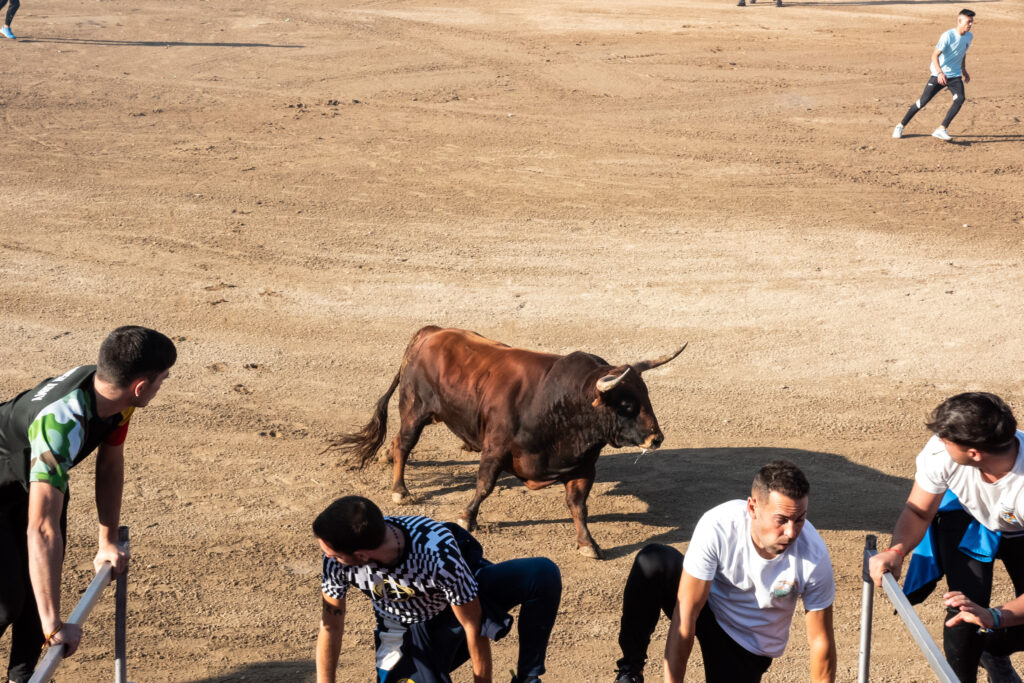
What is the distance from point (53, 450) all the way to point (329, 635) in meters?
1.46

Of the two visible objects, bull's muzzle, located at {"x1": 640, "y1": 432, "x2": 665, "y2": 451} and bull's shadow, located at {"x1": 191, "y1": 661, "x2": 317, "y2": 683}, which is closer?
bull's shadow, located at {"x1": 191, "y1": 661, "x2": 317, "y2": 683}

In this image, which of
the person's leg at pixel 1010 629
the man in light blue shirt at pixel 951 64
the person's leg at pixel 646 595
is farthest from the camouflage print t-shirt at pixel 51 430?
the man in light blue shirt at pixel 951 64

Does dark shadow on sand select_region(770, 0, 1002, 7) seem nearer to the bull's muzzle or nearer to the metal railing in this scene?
the bull's muzzle

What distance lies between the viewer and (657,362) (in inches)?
296

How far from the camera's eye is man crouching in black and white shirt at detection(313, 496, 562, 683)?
4352mm

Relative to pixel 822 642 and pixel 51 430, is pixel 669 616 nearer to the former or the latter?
pixel 822 642

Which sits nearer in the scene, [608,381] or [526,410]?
[608,381]

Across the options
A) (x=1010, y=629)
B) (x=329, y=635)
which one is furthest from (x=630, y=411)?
(x=329, y=635)

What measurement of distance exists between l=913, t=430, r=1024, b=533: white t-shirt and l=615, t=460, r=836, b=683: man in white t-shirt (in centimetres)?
87

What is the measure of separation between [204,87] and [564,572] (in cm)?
1494

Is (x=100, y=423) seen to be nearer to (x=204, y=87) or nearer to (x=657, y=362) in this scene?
(x=657, y=362)

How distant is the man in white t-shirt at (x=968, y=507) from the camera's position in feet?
15.4

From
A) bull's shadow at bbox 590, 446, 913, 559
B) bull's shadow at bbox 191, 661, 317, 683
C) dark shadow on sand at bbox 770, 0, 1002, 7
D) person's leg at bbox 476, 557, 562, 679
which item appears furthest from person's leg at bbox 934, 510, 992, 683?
dark shadow on sand at bbox 770, 0, 1002, 7

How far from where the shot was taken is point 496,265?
13.0 metres
